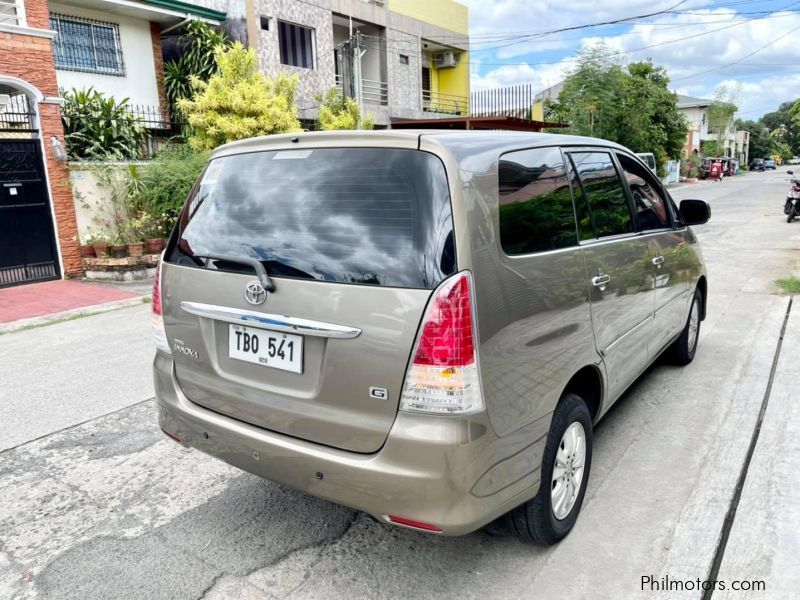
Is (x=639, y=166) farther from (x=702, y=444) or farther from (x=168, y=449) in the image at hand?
(x=168, y=449)

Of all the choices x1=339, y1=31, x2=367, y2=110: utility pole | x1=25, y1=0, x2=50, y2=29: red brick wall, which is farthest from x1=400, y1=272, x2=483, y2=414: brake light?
x1=339, y1=31, x2=367, y2=110: utility pole

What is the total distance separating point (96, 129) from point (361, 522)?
1105 cm

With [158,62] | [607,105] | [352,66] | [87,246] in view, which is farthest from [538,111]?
[87,246]

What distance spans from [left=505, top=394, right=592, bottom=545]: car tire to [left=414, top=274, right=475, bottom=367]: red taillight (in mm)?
728

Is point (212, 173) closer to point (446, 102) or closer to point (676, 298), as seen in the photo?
point (676, 298)

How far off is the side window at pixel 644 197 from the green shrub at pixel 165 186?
27.6 feet

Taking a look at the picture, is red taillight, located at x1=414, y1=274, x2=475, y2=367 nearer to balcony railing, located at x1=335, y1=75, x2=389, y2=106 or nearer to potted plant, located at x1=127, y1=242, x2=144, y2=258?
potted plant, located at x1=127, y1=242, x2=144, y2=258

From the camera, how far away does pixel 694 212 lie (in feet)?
14.7

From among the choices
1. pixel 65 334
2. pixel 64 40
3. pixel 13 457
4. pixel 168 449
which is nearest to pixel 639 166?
pixel 168 449

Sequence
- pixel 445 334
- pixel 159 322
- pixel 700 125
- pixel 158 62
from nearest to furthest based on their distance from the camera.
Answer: pixel 445 334 → pixel 159 322 → pixel 158 62 → pixel 700 125

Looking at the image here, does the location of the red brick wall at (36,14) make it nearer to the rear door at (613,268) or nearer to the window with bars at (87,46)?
the window with bars at (87,46)

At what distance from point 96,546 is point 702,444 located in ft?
10.9

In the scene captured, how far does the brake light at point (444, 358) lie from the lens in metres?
2.08

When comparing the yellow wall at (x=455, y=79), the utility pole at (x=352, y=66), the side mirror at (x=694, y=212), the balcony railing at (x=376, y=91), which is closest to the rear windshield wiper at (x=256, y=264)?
the side mirror at (x=694, y=212)
